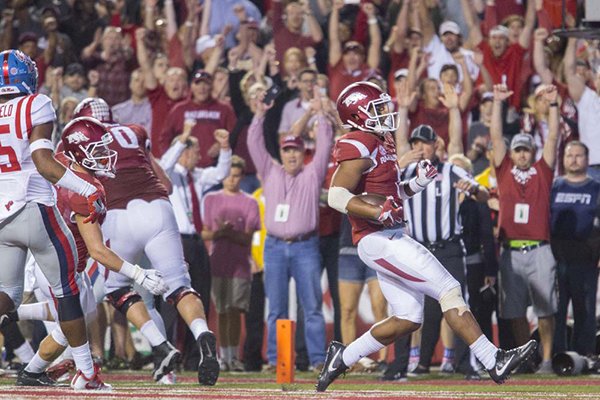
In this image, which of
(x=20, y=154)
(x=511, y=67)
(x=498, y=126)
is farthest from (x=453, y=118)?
(x=20, y=154)

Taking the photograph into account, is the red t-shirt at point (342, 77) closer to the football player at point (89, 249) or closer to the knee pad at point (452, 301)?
the football player at point (89, 249)

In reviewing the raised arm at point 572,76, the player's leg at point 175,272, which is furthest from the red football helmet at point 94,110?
the raised arm at point 572,76

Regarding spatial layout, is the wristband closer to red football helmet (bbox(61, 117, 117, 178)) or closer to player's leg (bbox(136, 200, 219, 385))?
red football helmet (bbox(61, 117, 117, 178))

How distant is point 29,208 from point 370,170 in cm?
Result: 222

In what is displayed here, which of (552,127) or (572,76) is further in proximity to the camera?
(572,76)

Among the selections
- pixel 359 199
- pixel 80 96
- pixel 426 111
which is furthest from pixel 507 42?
pixel 359 199

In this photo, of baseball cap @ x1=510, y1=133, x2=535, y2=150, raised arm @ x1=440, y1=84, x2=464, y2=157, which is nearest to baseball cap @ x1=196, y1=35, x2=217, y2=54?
raised arm @ x1=440, y1=84, x2=464, y2=157

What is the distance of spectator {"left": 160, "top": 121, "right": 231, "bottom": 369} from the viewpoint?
13117 millimetres

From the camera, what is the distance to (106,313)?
13.6 metres

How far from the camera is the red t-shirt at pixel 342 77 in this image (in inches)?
609

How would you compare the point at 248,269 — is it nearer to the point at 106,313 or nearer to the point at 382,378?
the point at 106,313

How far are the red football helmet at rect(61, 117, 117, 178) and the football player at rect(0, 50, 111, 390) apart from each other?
62cm

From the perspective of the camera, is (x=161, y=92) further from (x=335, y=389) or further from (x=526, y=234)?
(x=335, y=389)

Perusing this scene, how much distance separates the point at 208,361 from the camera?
9.88 m
